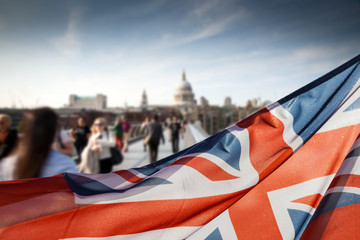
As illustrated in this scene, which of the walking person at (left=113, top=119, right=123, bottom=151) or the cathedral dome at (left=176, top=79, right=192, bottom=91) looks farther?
the cathedral dome at (left=176, top=79, right=192, bottom=91)

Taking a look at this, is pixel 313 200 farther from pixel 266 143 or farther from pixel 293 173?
pixel 266 143

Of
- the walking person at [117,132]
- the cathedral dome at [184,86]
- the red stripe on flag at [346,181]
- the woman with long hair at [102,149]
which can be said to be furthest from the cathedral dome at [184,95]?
the red stripe on flag at [346,181]

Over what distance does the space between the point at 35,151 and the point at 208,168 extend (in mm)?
1253

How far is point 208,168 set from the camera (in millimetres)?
1354

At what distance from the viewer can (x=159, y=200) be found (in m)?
1.26

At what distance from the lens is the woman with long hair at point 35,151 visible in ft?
5.40

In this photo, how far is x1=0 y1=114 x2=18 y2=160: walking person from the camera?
2411 millimetres

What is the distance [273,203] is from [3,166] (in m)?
1.97

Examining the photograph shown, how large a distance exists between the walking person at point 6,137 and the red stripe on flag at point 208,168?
203 cm

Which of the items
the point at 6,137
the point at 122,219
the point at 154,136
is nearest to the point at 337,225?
the point at 122,219

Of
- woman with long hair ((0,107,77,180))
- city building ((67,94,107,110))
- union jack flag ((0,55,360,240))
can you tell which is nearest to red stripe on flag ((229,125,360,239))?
union jack flag ((0,55,360,240))

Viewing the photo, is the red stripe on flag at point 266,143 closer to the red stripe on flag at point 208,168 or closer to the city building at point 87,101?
the red stripe on flag at point 208,168

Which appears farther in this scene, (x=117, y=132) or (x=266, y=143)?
(x=117, y=132)

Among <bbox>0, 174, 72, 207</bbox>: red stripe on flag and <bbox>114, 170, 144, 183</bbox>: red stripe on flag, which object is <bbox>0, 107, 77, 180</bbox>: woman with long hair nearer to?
<bbox>0, 174, 72, 207</bbox>: red stripe on flag
